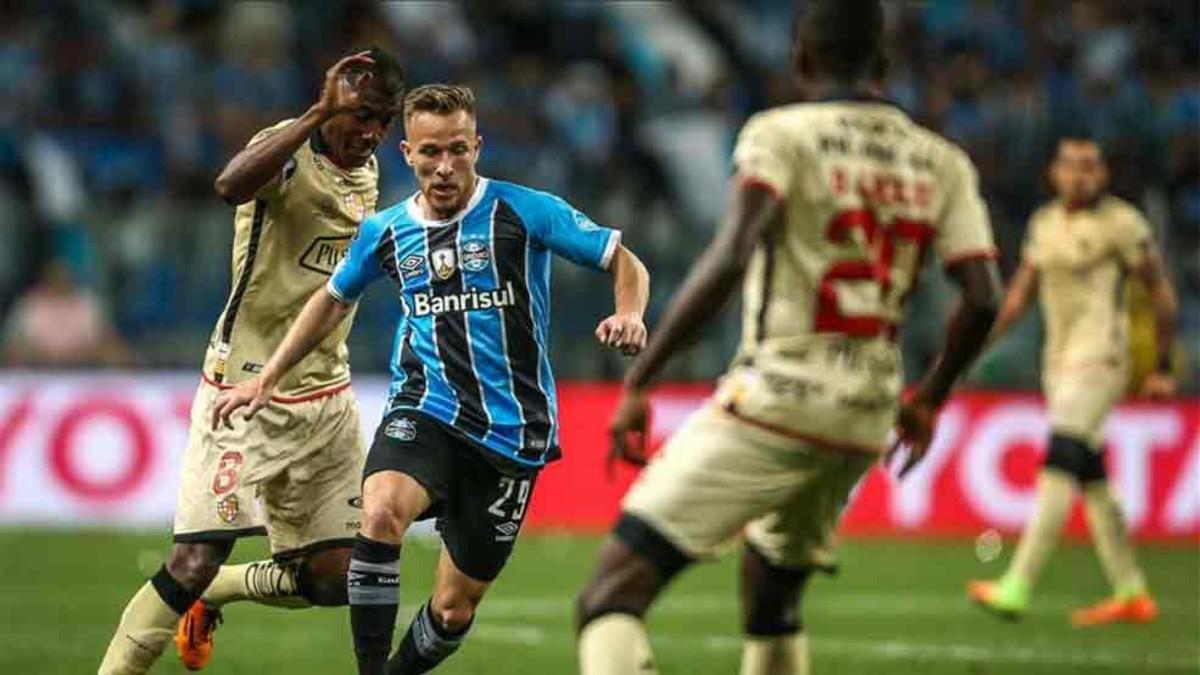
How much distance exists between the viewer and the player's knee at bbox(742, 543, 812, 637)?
7.05 meters

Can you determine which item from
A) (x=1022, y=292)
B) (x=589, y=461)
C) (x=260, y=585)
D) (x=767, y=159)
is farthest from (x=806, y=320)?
(x=589, y=461)

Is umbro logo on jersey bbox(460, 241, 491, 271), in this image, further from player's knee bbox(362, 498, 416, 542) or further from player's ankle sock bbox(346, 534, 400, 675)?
player's ankle sock bbox(346, 534, 400, 675)

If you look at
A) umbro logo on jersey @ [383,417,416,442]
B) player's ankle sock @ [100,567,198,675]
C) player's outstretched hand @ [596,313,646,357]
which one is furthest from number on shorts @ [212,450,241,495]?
player's outstretched hand @ [596,313,646,357]

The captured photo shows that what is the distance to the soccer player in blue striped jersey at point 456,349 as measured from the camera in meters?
8.44

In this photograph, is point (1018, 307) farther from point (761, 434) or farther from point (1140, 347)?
point (761, 434)

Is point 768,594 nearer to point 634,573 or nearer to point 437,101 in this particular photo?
point 634,573

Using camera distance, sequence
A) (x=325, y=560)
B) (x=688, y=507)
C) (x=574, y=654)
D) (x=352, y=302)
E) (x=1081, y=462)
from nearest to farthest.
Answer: (x=688, y=507) < (x=352, y=302) < (x=325, y=560) < (x=574, y=654) < (x=1081, y=462)

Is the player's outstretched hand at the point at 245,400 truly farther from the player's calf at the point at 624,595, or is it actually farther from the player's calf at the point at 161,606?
the player's calf at the point at 624,595

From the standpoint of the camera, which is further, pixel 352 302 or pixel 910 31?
pixel 910 31

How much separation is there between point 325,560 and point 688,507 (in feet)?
A: 9.77

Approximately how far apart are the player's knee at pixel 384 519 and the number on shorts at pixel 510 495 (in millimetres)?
388

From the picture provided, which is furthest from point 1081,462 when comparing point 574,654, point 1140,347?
point 574,654

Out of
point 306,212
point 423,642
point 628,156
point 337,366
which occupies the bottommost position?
point 628,156

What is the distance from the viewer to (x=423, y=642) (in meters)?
8.71
